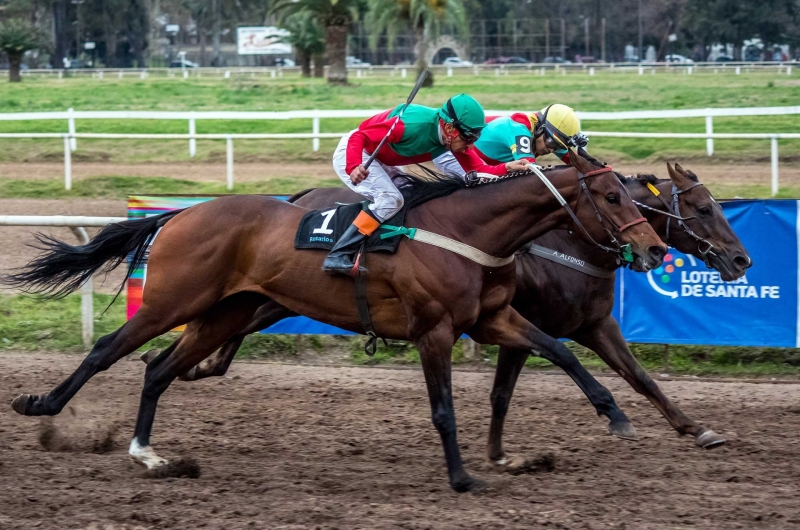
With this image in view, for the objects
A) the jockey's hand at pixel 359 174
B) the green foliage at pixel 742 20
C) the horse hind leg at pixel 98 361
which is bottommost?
the horse hind leg at pixel 98 361

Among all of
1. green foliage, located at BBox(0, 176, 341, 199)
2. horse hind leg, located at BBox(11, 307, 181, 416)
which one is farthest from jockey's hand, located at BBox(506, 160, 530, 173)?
green foliage, located at BBox(0, 176, 341, 199)

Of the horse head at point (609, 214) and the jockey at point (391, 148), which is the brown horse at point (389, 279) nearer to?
the horse head at point (609, 214)

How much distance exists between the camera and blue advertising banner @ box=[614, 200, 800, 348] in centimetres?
717

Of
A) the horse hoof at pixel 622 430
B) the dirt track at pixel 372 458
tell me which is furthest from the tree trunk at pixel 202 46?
the horse hoof at pixel 622 430

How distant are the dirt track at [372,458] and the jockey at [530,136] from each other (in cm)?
159

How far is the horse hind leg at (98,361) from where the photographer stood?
521 centimetres

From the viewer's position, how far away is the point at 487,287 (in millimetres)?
4961

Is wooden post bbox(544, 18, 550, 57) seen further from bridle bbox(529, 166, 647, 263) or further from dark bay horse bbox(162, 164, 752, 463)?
bridle bbox(529, 166, 647, 263)

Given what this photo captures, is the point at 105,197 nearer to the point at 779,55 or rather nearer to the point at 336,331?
the point at 336,331

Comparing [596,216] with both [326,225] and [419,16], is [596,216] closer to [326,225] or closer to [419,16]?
[326,225]

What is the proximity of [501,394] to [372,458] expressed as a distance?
0.75 m

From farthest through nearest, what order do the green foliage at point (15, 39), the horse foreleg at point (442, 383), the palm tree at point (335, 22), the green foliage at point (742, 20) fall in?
the green foliage at point (742, 20) < the green foliage at point (15, 39) < the palm tree at point (335, 22) < the horse foreleg at point (442, 383)

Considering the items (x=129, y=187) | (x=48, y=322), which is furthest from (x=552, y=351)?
(x=129, y=187)

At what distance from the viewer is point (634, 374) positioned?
5.41m
